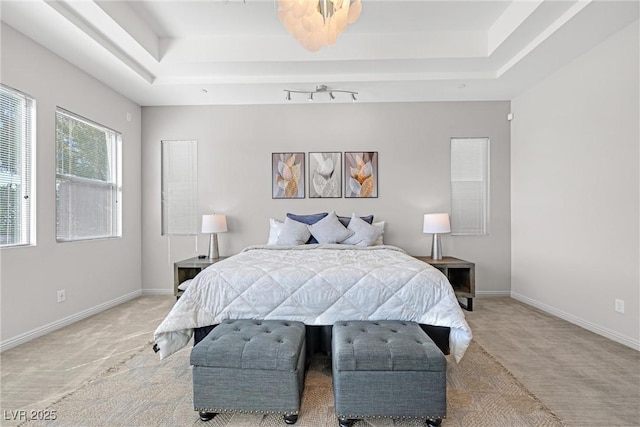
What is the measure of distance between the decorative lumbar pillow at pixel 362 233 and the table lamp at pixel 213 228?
163 centimetres

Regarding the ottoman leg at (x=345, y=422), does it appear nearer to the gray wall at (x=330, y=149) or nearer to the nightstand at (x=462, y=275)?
the nightstand at (x=462, y=275)

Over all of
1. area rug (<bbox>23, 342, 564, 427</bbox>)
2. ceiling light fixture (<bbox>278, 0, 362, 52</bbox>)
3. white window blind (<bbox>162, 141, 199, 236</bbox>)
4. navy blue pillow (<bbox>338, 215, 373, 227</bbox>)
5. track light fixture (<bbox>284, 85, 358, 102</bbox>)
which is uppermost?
track light fixture (<bbox>284, 85, 358, 102</bbox>)

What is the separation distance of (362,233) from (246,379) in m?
2.50

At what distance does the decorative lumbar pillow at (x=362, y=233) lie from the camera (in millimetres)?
3881

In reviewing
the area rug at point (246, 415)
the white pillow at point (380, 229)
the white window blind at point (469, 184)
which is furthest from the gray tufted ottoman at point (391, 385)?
the white window blind at point (469, 184)

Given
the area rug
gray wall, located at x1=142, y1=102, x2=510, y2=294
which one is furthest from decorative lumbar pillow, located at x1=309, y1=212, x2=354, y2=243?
the area rug

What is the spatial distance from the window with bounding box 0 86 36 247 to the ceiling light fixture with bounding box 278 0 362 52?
2.46m

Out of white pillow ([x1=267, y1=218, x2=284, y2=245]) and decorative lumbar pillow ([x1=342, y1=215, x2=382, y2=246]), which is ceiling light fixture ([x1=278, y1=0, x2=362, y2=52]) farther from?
white pillow ([x1=267, y1=218, x2=284, y2=245])

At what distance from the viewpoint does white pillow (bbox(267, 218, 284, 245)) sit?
4.06 m

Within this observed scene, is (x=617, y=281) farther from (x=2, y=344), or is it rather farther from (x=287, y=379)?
(x=2, y=344)

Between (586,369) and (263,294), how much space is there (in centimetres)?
239

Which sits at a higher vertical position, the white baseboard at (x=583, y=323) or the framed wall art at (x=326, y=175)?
the framed wall art at (x=326, y=175)

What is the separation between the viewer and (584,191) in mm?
3160

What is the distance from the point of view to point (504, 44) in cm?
311
